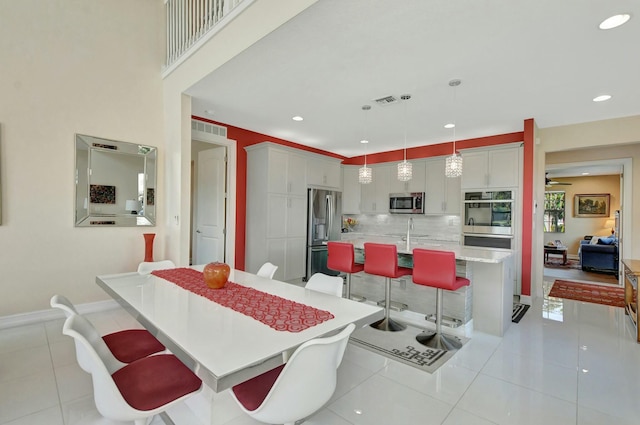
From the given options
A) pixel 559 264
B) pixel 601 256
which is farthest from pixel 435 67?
pixel 559 264

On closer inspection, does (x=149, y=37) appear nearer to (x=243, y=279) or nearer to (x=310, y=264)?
(x=243, y=279)

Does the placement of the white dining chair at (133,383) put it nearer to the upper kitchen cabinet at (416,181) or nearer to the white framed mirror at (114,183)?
the white framed mirror at (114,183)

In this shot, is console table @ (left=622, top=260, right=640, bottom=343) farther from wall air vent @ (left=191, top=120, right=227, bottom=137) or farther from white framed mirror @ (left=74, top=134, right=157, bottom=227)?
white framed mirror @ (left=74, top=134, right=157, bottom=227)

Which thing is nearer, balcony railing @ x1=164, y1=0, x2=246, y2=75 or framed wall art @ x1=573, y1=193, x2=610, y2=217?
balcony railing @ x1=164, y1=0, x2=246, y2=75

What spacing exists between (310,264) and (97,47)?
439 centimetres

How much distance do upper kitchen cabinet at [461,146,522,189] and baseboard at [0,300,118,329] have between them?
575 cm

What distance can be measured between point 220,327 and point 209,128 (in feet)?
13.4

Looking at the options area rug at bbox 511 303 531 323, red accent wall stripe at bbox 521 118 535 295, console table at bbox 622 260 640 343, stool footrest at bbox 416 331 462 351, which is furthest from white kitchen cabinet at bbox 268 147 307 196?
console table at bbox 622 260 640 343

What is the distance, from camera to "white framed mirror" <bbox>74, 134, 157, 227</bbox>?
3.61 m

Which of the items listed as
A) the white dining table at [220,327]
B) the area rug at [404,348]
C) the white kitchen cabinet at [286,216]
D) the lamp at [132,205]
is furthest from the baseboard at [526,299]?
the lamp at [132,205]

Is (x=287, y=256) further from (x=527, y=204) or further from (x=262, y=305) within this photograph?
(x=527, y=204)

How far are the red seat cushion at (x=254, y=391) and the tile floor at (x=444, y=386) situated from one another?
0.33m

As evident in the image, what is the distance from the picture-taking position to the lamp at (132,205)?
3.93 m

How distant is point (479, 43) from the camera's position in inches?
99.1
